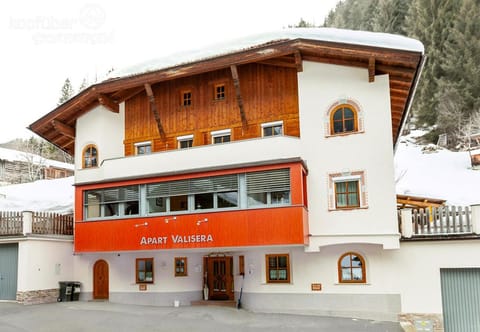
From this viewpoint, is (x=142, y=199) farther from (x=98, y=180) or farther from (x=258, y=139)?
(x=258, y=139)

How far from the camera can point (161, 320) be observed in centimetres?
1437

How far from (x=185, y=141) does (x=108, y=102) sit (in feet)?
13.0

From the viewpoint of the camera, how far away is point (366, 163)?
15047 millimetres

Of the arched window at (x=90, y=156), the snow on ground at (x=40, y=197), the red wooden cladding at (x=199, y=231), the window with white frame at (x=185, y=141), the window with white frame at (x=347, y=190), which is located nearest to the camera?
the red wooden cladding at (x=199, y=231)

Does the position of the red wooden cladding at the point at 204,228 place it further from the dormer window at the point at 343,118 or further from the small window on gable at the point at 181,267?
the dormer window at the point at 343,118

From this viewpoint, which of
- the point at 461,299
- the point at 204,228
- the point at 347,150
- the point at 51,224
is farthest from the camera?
the point at 51,224

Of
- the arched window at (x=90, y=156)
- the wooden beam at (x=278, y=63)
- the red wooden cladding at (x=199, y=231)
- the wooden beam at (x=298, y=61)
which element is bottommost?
the red wooden cladding at (x=199, y=231)

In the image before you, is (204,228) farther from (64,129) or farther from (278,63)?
(64,129)

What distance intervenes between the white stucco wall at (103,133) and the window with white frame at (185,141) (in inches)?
113

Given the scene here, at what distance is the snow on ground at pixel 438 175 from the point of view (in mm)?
30469

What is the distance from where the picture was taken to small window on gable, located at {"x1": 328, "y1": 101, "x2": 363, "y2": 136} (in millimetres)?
15484

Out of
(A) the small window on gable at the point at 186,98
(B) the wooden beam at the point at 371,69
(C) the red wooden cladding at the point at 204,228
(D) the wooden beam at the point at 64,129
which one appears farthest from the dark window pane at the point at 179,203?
(B) the wooden beam at the point at 371,69

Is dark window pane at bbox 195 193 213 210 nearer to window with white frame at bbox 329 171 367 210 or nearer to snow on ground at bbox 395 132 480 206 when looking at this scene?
window with white frame at bbox 329 171 367 210

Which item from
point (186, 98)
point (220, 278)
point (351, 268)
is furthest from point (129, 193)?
point (351, 268)
